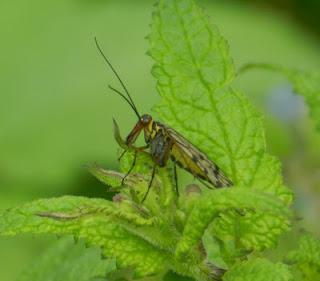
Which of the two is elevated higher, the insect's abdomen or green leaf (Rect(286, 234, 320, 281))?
the insect's abdomen

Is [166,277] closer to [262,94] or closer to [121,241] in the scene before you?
[121,241]

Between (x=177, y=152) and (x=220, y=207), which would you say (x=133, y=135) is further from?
(x=220, y=207)

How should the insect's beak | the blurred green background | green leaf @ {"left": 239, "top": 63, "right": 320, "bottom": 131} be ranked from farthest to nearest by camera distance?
the blurred green background < green leaf @ {"left": 239, "top": 63, "right": 320, "bottom": 131} < the insect's beak

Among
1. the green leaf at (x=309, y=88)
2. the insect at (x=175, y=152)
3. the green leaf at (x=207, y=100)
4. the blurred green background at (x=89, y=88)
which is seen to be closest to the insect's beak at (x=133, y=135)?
the insect at (x=175, y=152)

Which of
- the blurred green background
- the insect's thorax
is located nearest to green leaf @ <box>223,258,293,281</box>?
the insect's thorax

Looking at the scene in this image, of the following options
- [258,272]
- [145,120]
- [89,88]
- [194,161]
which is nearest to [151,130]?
[145,120]

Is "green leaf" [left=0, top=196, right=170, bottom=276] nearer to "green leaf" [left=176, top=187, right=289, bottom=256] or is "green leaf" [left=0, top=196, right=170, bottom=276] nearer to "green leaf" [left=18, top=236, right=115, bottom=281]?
"green leaf" [left=176, top=187, right=289, bottom=256]
